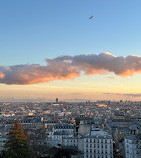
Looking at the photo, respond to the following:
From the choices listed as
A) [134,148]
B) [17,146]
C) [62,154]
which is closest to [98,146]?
[134,148]

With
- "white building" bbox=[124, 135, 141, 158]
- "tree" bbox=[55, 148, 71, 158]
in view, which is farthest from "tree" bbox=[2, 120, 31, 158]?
"white building" bbox=[124, 135, 141, 158]

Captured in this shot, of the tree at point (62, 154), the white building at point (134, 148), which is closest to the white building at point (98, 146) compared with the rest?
the white building at point (134, 148)

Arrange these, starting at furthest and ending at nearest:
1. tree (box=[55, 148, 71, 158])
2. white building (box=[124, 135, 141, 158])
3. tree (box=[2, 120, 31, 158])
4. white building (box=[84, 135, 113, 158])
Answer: white building (box=[84, 135, 113, 158]), tree (box=[55, 148, 71, 158]), white building (box=[124, 135, 141, 158]), tree (box=[2, 120, 31, 158])

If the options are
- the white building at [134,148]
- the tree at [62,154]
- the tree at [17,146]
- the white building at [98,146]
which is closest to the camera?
the tree at [17,146]

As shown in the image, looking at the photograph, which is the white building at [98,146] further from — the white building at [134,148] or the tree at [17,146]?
the tree at [17,146]

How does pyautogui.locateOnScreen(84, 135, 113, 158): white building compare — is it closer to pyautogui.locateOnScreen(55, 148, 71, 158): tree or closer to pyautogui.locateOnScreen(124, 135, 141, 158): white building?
pyautogui.locateOnScreen(124, 135, 141, 158): white building

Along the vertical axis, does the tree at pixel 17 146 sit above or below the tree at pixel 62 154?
above

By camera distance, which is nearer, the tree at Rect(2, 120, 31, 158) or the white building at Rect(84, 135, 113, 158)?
the tree at Rect(2, 120, 31, 158)

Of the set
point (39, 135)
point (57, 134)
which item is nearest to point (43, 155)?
point (39, 135)

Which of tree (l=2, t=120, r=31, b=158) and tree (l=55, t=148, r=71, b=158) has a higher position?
tree (l=2, t=120, r=31, b=158)
